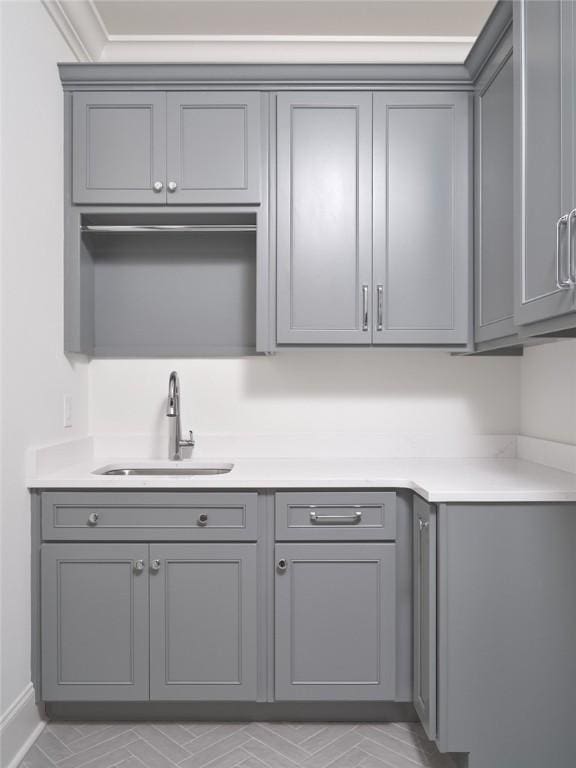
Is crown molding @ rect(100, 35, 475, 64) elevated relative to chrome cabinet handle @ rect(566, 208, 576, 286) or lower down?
elevated

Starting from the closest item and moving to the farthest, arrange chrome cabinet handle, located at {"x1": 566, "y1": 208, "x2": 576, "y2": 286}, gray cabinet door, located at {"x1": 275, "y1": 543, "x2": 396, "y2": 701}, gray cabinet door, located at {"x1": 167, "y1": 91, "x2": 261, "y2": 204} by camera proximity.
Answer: chrome cabinet handle, located at {"x1": 566, "y1": 208, "x2": 576, "y2": 286}, gray cabinet door, located at {"x1": 275, "y1": 543, "x2": 396, "y2": 701}, gray cabinet door, located at {"x1": 167, "y1": 91, "x2": 261, "y2": 204}

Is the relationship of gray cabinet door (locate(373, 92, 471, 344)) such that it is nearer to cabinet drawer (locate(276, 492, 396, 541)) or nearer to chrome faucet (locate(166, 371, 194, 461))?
cabinet drawer (locate(276, 492, 396, 541))

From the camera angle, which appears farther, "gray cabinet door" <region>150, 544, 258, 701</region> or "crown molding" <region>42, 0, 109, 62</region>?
"crown molding" <region>42, 0, 109, 62</region>

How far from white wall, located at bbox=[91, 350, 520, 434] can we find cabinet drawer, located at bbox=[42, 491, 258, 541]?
24.9 inches

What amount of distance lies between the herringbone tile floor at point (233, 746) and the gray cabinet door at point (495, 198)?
150 centimetres

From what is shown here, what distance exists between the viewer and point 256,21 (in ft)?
8.45

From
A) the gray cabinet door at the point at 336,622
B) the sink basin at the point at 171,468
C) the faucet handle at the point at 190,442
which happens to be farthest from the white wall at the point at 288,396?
the gray cabinet door at the point at 336,622

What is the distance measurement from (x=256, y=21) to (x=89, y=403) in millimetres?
1895

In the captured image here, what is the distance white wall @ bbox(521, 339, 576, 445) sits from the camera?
7.20 ft

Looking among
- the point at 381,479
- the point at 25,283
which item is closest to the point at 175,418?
the point at 25,283

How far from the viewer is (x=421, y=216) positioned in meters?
2.34

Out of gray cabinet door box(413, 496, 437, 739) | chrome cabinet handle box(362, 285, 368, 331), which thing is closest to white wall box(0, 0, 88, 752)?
chrome cabinet handle box(362, 285, 368, 331)

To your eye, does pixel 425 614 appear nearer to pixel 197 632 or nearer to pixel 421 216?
pixel 197 632

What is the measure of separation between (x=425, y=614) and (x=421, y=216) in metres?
1.52
